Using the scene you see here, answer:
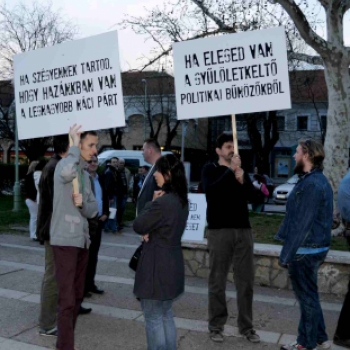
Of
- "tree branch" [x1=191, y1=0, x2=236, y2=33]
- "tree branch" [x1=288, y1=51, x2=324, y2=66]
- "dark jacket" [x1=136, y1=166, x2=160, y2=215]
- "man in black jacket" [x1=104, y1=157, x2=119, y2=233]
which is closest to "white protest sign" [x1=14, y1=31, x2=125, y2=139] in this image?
"dark jacket" [x1=136, y1=166, x2=160, y2=215]

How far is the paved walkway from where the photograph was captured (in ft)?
16.0

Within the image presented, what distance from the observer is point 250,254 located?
489 cm

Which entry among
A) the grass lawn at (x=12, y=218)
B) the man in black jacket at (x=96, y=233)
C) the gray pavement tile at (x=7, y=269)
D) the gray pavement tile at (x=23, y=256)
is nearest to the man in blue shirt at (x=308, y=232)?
the man in black jacket at (x=96, y=233)

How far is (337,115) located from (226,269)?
6061mm

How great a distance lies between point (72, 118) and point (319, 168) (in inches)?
93.3

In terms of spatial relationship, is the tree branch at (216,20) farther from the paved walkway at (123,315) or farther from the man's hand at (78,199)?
the man's hand at (78,199)

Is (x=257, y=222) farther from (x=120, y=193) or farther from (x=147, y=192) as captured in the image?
(x=147, y=192)

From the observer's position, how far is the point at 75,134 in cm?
459

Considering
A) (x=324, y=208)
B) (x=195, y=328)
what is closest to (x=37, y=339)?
(x=195, y=328)

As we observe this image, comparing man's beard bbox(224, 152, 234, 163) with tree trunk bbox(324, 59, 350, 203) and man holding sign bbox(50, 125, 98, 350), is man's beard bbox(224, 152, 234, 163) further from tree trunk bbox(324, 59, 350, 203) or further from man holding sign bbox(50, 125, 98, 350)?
tree trunk bbox(324, 59, 350, 203)

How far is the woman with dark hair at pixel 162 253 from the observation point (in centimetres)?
377

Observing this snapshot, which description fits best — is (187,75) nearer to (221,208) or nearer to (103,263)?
(221,208)

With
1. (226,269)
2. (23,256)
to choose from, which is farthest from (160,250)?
(23,256)

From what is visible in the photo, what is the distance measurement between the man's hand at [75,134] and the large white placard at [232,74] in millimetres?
1095
